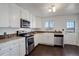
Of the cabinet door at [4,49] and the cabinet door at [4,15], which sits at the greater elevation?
the cabinet door at [4,15]

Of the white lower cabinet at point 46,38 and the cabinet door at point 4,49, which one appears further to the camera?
the white lower cabinet at point 46,38

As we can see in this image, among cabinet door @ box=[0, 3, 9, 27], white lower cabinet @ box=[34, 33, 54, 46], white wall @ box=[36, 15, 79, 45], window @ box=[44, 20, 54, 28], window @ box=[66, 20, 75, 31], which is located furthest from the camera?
window @ box=[44, 20, 54, 28]

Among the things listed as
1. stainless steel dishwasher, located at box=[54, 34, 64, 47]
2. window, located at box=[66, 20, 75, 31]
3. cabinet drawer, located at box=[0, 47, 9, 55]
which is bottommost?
stainless steel dishwasher, located at box=[54, 34, 64, 47]

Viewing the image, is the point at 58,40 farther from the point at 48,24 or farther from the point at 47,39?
the point at 48,24

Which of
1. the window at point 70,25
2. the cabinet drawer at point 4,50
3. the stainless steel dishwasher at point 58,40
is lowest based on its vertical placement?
the stainless steel dishwasher at point 58,40

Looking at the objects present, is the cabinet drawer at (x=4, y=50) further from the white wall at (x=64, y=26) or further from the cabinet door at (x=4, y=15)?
the white wall at (x=64, y=26)

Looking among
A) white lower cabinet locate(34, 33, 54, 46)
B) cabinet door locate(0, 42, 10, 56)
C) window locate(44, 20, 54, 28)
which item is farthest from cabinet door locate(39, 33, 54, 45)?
cabinet door locate(0, 42, 10, 56)

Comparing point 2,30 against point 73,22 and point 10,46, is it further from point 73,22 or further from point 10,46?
point 73,22

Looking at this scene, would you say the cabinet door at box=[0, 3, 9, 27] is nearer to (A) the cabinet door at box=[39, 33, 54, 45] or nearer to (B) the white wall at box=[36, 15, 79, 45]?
(A) the cabinet door at box=[39, 33, 54, 45]

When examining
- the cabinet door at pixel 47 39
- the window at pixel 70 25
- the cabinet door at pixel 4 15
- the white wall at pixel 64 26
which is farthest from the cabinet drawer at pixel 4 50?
the window at pixel 70 25

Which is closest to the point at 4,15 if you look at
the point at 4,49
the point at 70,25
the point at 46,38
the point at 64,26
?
the point at 4,49

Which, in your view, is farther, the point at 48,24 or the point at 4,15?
the point at 48,24

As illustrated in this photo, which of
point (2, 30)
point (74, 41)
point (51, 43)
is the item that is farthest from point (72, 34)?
point (2, 30)

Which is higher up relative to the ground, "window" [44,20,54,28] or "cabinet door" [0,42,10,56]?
"window" [44,20,54,28]
